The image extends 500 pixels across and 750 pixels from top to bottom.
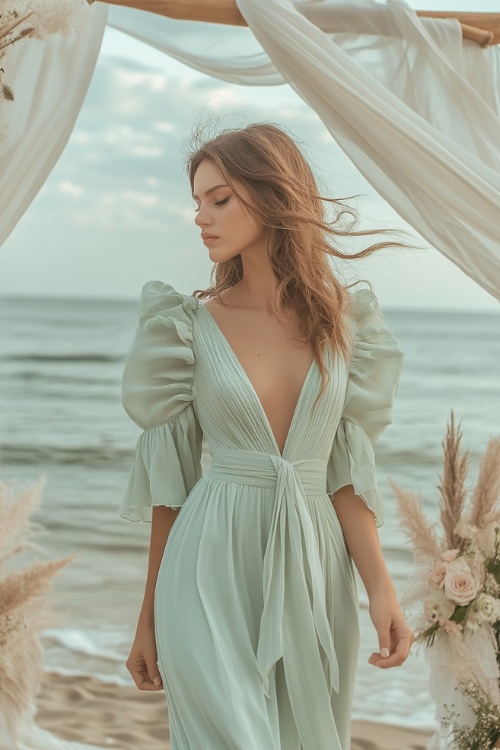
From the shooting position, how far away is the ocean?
6562 mm

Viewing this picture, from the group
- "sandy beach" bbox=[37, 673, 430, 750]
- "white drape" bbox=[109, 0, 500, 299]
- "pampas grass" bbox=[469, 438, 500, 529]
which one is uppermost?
"white drape" bbox=[109, 0, 500, 299]

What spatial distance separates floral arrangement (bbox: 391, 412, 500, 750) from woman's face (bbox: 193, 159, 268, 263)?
1058mm

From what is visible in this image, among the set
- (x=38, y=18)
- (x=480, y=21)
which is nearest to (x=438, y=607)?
(x=480, y=21)

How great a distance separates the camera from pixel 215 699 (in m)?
1.82

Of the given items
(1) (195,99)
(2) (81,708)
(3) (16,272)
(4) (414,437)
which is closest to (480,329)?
(4) (414,437)

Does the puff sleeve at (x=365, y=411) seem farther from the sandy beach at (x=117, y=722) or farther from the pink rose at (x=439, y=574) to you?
the sandy beach at (x=117, y=722)

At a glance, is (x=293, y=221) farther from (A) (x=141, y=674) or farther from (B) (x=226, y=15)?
(A) (x=141, y=674)

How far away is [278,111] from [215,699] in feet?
52.7

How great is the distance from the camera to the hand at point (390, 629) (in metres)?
2.01

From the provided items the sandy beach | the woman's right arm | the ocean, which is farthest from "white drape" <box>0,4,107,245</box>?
the ocean

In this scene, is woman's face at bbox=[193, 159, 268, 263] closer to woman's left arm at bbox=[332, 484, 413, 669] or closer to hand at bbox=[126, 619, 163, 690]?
woman's left arm at bbox=[332, 484, 413, 669]

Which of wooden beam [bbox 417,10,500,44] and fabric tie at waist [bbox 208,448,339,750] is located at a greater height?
wooden beam [bbox 417,10,500,44]

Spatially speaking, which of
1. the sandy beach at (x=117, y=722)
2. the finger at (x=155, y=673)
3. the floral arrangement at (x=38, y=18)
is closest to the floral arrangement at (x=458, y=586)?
the finger at (x=155, y=673)

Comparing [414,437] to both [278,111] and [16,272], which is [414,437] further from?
[16,272]
